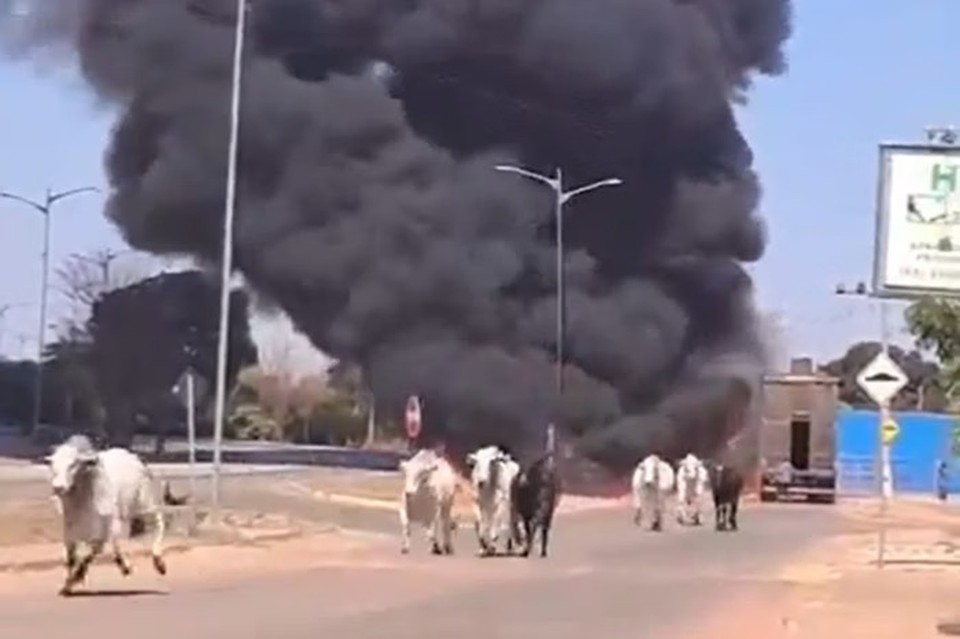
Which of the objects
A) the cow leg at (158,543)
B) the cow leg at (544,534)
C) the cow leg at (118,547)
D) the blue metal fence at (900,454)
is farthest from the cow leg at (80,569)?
the blue metal fence at (900,454)

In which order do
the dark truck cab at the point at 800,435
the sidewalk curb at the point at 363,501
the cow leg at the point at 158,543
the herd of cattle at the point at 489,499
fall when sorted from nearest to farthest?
the cow leg at the point at 158,543, the herd of cattle at the point at 489,499, the sidewalk curb at the point at 363,501, the dark truck cab at the point at 800,435

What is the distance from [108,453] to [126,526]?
1.72m

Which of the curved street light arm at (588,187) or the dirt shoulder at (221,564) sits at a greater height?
the curved street light arm at (588,187)

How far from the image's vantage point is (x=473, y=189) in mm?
69000

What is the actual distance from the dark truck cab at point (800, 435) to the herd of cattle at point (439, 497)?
13.5 metres

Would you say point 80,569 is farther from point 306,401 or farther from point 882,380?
point 306,401

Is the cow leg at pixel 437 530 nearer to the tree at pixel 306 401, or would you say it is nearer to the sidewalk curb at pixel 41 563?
the sidewalk curb at pixel 41 563

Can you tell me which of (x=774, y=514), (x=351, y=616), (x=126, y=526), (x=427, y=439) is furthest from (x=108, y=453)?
(x=427, y=439)

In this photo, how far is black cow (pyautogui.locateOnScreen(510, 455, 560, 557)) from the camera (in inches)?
1332

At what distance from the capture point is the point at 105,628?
18.2 m

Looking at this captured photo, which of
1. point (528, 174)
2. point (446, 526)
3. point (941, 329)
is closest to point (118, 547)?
point (941, 329)

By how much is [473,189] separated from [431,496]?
3629 centimetres

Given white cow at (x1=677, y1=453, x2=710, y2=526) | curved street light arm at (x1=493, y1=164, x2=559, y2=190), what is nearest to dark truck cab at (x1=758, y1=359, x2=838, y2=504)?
curved street light arm at (x1=493, y1=164, x2=559, y2=190)

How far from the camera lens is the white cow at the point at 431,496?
3312 cm
